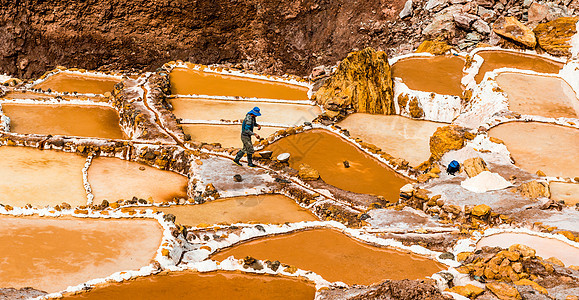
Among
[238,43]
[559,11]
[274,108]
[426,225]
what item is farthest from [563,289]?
[238,43]

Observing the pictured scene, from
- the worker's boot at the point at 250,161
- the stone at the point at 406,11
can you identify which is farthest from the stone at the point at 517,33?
the worker's boot at the point at 250,161

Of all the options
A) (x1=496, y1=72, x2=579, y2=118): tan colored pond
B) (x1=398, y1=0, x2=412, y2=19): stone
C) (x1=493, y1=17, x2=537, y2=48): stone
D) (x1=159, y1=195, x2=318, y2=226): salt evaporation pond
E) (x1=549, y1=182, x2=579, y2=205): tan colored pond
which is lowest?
(x1=159, y1=195, x2=318, y2=226): salt evaporation pond

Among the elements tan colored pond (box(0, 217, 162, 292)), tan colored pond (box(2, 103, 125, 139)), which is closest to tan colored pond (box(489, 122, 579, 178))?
tan colored pond (box(0, 217, 162, 292))

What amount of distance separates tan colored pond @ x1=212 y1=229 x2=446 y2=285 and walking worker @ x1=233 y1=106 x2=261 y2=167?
4.10 m

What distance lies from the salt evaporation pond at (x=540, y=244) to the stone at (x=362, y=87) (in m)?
9.88

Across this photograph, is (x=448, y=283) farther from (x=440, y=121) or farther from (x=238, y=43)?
(x=238, y=43)

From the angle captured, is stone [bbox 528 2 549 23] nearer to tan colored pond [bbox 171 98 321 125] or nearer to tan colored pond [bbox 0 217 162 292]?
tan colored pond [bbox 171 98 321 125]

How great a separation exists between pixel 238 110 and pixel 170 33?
1253 centimetres

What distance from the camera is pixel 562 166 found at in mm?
14109

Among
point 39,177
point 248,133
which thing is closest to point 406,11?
point 248,133

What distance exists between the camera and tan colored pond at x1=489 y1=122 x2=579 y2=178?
46.2 ft

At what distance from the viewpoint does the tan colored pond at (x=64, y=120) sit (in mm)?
18234

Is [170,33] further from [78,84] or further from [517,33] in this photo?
[517,33]

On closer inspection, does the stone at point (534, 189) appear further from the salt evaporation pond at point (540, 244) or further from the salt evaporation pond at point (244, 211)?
the salt evaporation pond at point (244, 211)
